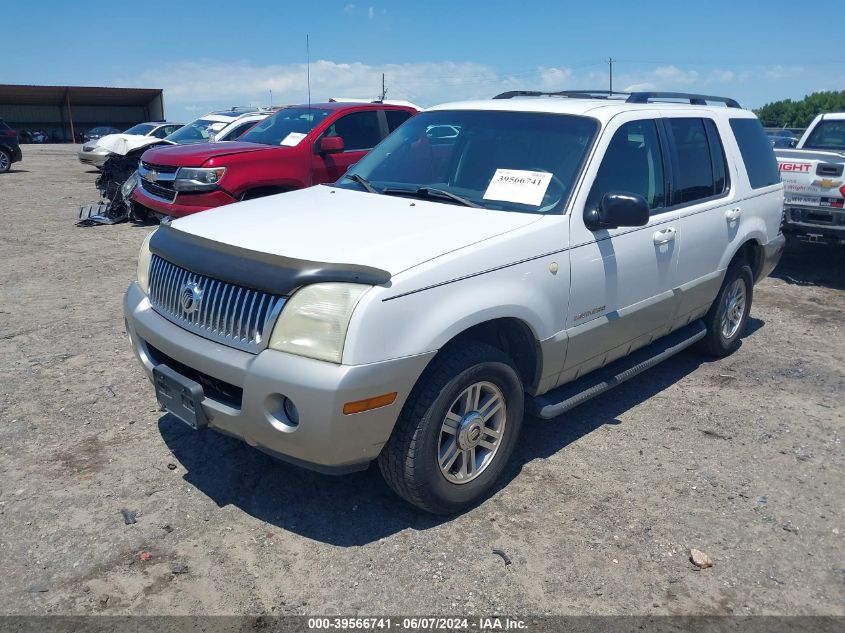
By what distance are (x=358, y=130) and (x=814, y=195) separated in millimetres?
5550

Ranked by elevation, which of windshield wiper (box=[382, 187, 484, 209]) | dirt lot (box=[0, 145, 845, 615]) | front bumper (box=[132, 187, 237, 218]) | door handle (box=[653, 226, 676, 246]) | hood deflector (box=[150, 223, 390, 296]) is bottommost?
dirt lot (box=[0, 145, 845, 615])

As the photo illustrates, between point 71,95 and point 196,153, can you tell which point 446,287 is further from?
point 71,95

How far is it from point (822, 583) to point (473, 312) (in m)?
1.92

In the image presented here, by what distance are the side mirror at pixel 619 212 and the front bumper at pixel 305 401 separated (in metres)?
1.37

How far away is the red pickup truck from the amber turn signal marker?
19.2ft

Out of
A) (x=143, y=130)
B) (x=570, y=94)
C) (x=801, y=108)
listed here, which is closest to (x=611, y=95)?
(x=570, y=94)

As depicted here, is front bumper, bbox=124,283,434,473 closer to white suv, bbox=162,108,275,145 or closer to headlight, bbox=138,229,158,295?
headlight, bbox=138,229,158,295

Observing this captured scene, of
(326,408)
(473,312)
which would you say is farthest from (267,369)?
(473,312)

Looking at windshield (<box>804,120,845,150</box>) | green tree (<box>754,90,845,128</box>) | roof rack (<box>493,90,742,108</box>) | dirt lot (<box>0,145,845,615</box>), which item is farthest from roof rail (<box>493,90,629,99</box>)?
green tree (<box>754,90,845,128</box>)

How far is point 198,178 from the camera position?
8812 millimetres

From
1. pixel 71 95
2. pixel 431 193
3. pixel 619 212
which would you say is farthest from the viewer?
pixel 71 95

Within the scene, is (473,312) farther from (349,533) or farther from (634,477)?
(634,477)

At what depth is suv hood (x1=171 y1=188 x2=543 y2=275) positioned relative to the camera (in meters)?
Result: 3.21

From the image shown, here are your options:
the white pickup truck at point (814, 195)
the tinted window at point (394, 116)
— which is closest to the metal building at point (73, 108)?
the tinted window at point (394, 116)
